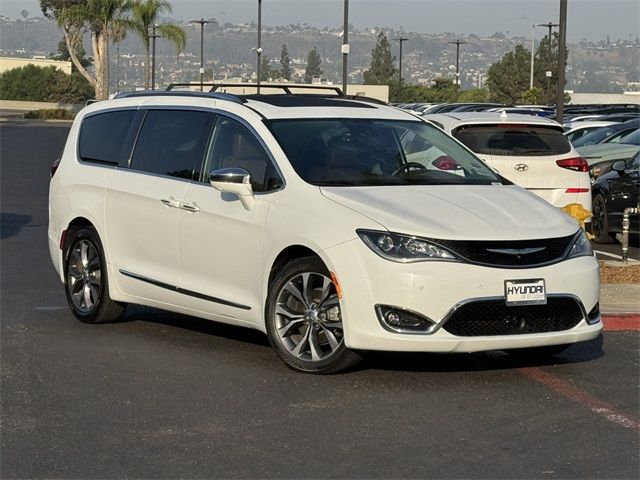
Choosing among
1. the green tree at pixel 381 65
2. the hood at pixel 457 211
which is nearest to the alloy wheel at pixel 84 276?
the hood at pixel 457 211

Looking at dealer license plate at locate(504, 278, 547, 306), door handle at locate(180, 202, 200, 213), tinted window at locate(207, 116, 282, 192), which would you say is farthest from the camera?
door handle at locate(180, 202, 200, 213)

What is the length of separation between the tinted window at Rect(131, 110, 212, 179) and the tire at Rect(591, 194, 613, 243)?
29.3 ft

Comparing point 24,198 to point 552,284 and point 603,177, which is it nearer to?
point 603,177

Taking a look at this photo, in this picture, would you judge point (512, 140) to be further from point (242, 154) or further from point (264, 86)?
point (242, 154)

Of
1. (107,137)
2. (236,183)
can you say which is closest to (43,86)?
(107,137)

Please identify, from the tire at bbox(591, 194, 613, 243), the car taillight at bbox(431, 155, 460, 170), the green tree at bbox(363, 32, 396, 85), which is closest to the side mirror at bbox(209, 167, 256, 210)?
the car taillight at bbox(431, 155, 460, 170)

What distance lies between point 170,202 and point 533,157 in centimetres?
688

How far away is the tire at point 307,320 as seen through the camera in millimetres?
8164

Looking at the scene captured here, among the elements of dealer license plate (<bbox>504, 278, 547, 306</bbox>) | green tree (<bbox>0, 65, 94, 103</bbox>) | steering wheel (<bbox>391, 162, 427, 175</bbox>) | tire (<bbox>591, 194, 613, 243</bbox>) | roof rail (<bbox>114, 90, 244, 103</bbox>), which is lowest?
green tree (<bbox>0, 65, 94, 103</bbox>)

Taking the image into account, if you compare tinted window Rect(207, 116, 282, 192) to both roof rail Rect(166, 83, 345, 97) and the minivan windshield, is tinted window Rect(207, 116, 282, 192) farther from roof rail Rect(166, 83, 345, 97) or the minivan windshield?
roof rail Rect(166, 83, 345, 97)

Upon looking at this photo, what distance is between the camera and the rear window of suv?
50.5 feet

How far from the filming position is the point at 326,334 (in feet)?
27.0

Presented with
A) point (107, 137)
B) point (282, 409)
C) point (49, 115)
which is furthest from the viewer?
point (49, 115)

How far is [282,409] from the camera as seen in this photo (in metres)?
7.41
